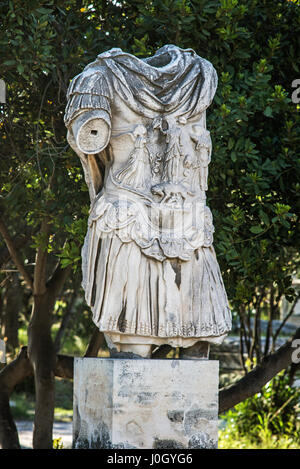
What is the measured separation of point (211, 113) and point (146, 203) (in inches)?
83.1

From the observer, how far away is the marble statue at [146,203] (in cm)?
503

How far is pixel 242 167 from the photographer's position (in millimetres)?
7301

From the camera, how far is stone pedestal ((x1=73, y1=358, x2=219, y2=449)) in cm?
478

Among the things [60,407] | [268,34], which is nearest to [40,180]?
[268,34]

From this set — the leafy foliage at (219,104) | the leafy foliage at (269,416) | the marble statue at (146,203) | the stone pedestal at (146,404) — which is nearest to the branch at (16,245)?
the leafy foliage at (219,104)

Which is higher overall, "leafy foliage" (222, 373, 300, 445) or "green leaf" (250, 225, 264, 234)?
"green leaf" (250, 225, 264, 234)

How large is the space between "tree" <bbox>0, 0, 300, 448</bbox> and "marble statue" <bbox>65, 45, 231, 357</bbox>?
146cm

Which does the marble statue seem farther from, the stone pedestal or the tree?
the tree

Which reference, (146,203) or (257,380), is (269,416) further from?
(146,203)

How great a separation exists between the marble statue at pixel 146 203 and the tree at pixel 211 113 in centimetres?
146

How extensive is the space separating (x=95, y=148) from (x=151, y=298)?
102cm

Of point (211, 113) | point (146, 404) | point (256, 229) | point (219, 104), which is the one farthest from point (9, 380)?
point (146, 404)

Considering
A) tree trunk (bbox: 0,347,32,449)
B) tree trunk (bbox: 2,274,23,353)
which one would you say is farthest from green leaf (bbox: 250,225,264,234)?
tree trunk (bbox: 2,274,23,353)
